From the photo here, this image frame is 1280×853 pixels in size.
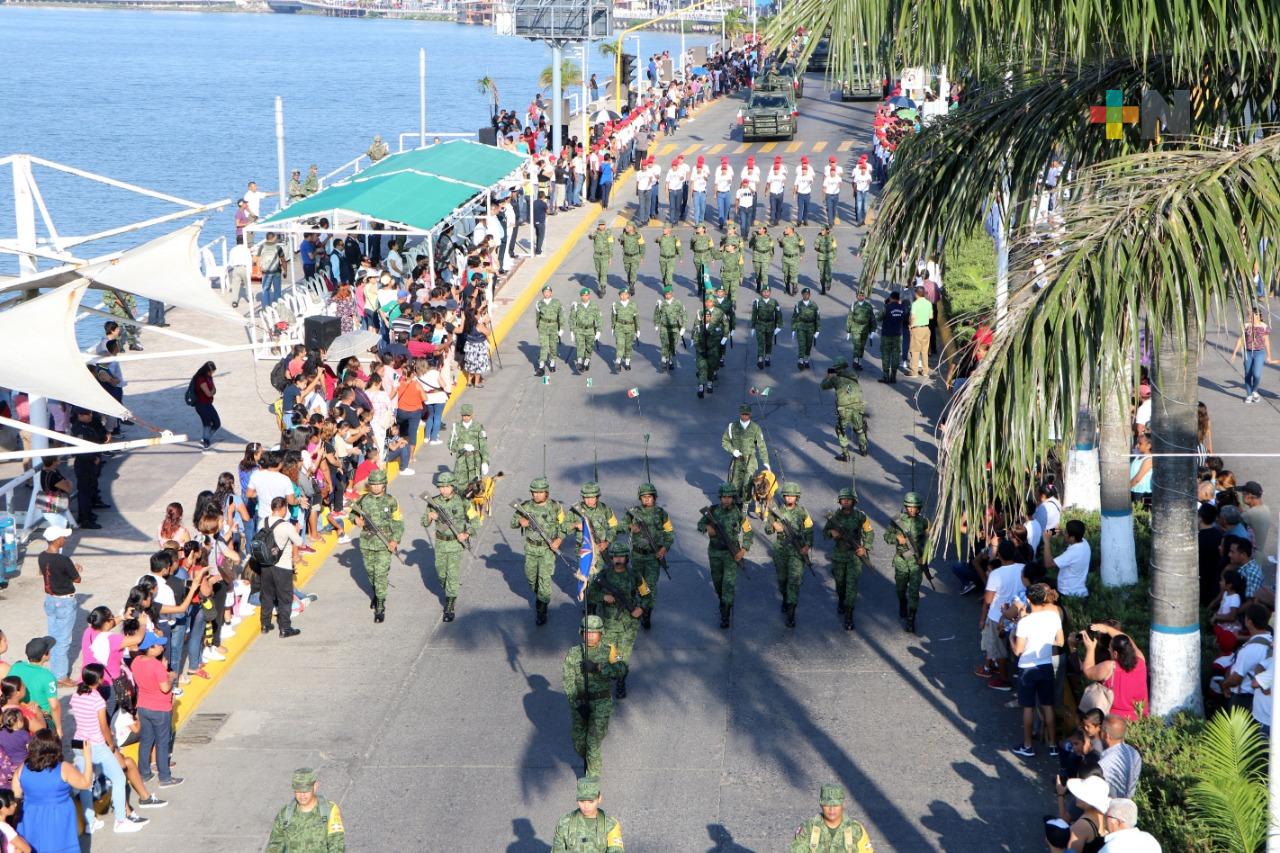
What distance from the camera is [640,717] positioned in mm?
14391

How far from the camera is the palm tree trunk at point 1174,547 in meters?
11.3

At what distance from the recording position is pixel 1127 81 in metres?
11.1

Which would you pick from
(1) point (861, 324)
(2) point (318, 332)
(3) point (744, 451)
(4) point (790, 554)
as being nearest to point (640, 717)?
(4) point (790, 554)

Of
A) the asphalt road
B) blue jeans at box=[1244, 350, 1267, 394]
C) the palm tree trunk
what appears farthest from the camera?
blue jeans at box=[1244, 350, 1267, 394]

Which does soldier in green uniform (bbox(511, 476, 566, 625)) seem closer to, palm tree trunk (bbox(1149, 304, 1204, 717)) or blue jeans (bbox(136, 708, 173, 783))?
blue jeans (bbox(136, 708, 173, 783))

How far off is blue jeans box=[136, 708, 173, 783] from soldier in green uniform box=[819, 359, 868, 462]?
35.3ft

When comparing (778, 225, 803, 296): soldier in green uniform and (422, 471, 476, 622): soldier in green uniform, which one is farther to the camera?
(778, 225, 803, 296): soldier in green uniform

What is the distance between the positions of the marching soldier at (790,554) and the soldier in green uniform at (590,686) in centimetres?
340

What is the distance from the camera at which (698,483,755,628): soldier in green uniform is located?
16.2 meters

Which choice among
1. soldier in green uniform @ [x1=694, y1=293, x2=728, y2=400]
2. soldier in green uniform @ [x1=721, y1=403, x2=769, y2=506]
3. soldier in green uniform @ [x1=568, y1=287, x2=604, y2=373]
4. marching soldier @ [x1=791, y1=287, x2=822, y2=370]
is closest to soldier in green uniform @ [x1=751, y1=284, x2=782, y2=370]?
marching soldier @ [x1=791, y1=287, x2=822, y2=370]

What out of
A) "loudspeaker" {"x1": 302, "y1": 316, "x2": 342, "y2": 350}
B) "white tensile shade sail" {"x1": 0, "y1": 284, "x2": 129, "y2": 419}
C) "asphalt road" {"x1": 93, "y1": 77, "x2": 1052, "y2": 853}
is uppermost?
"white tensile shade sail" {"x1": 0, "y1": 284, "x2": 129, "y2": 419}

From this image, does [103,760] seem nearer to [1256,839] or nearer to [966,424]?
[966,424]

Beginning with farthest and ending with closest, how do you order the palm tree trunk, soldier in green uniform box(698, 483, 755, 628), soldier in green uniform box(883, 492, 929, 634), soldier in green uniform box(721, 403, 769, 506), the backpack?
soldier in green uniform box(721, 403, 769, 506) → soldier in green uniform box(698, 483, 755, 628) → soldier in green uniform box(883, 492, 929, 634) → the backpack → the palm tree trunk

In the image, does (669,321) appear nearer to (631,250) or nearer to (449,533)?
(631,250)
